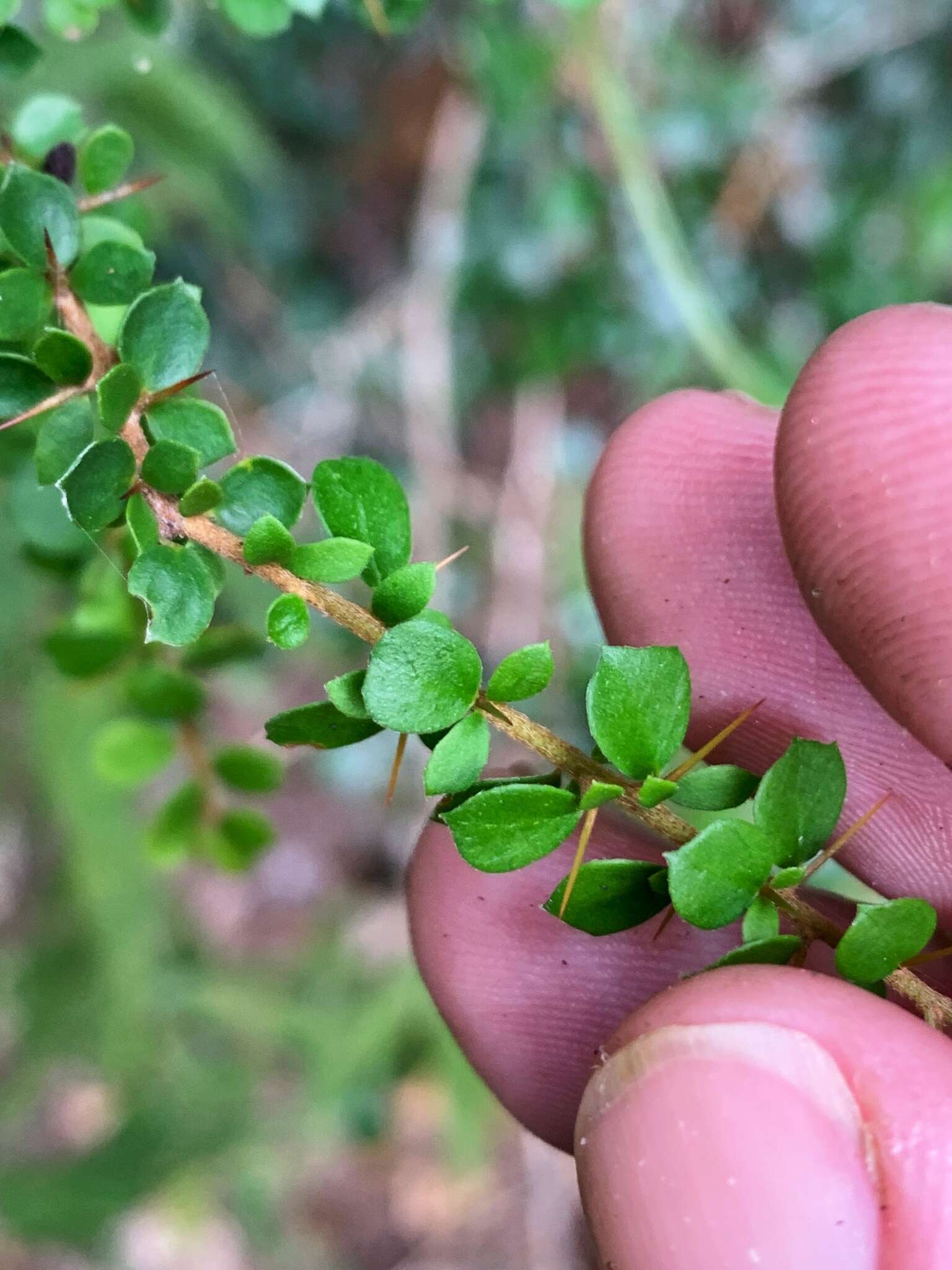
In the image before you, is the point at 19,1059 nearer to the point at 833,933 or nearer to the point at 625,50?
the point at 833,933

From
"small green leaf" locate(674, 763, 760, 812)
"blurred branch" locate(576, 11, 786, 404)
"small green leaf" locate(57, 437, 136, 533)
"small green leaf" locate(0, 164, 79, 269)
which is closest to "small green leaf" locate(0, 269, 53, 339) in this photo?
"small green leaf" locate(0, 164, 79, 269)

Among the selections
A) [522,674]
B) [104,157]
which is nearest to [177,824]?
[522,674]

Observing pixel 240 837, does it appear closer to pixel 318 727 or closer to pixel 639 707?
pixel 318 727

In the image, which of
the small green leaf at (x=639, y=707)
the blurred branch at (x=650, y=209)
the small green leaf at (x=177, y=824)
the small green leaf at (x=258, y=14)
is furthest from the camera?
the blurred branch at (x=650, y=209)

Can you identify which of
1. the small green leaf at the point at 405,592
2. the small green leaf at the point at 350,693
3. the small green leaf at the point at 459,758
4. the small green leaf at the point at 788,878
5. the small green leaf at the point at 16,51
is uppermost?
the small green leaf at the point at 16,51

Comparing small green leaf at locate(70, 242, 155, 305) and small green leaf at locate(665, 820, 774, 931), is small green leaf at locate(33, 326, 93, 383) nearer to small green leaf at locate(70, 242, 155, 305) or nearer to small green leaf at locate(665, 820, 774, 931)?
small green leaf at locate(70, 242, 155, 305)

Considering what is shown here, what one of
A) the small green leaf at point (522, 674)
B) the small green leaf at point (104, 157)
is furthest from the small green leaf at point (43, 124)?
the small green leaf at point (522, 674)

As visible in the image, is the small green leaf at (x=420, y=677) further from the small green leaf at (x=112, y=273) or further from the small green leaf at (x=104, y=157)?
the small green leaf at (x=104, y=157)
